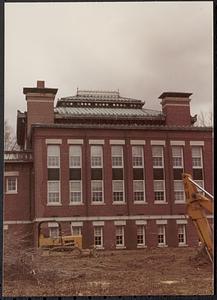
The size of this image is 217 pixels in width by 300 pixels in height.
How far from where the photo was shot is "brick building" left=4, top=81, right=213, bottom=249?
901cm

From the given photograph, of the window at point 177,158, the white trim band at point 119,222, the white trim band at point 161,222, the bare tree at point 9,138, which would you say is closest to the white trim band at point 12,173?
the bare tree at point 9,138

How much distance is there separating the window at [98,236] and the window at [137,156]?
100cm

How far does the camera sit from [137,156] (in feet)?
29.9

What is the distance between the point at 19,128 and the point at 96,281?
230 centimetres

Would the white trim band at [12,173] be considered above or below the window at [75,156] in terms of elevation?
below

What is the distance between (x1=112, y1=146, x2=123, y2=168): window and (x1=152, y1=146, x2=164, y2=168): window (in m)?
0.46

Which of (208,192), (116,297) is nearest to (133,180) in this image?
(208,192)

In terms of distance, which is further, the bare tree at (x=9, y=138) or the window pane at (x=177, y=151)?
the window pane at (x=177, y=151)

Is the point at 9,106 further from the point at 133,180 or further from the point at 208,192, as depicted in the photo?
the point at 208,192

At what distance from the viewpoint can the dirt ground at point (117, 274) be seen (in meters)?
8.63

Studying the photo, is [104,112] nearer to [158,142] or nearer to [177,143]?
[158,142]

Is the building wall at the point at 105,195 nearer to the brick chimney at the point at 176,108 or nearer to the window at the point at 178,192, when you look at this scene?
the window at the point at 178,192

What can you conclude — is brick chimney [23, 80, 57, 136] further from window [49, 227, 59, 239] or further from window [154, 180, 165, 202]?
window [154, 180, 165, 202]

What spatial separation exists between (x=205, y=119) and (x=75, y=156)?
1839 mm
